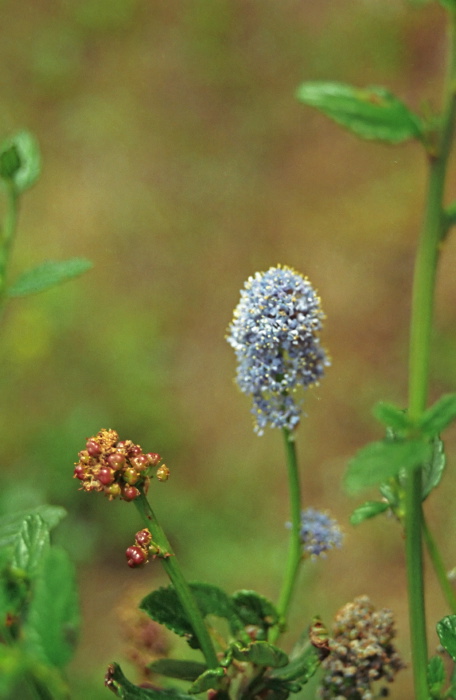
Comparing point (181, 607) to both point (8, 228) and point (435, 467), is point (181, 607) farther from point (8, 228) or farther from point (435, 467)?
point (8, 228)

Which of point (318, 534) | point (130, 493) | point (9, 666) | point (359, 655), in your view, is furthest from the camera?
point (318, 534)

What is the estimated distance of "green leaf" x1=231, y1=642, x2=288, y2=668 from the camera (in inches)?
27.7

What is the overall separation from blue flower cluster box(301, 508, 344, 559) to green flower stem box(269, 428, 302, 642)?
3cm

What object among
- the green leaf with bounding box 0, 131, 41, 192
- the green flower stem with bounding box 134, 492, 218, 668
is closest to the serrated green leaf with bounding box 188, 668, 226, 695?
the green flower stem with bounding box 134, 492, 218, 668

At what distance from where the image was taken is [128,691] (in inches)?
27.1

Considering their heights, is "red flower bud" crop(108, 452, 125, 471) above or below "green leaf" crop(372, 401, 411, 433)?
below

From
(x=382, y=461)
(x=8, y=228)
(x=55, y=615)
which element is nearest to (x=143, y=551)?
(x=55, y=615)

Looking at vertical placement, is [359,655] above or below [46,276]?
below

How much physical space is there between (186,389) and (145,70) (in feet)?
9.18

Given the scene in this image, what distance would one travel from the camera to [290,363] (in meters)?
0.86

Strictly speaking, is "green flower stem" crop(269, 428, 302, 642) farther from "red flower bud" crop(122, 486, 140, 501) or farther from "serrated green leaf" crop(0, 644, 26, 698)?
"serrated green leaf" crop(0, 644, 26, 698)

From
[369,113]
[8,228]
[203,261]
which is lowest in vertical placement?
[369,113]

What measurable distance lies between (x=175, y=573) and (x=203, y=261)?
435cm

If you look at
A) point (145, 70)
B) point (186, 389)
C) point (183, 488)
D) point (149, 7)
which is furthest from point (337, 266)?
point (149, 7)
